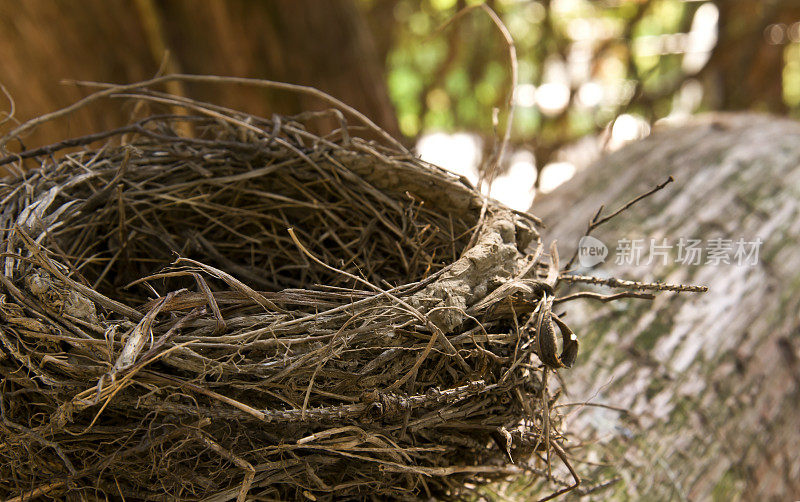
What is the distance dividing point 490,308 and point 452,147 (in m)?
3.02

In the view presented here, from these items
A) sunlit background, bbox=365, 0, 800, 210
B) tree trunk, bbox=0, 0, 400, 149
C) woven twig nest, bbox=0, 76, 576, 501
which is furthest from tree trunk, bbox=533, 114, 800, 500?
sunlit background, bbox=365, 0, 800, 210

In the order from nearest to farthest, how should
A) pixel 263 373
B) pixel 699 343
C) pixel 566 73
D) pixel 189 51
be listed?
pixel 263 373 < pixel 699 343 < pixel 189 51 < pixel 566 73

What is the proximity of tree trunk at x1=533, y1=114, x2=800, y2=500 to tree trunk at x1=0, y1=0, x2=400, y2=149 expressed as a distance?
75 cm

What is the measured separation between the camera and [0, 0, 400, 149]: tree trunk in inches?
65.6

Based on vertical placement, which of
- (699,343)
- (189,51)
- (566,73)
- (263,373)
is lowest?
(699,343)

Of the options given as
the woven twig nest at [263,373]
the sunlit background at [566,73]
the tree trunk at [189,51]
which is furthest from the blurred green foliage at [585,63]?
the woven twig nest at [263,373]

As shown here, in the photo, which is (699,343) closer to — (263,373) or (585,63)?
(263,373)

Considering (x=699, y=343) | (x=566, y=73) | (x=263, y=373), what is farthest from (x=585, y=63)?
(x=263, y=373)

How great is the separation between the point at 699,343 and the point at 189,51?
1689mm

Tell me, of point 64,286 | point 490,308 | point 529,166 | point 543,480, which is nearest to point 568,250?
point 543,480

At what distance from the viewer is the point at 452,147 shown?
3652mm

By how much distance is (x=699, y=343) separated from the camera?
1.27 metres

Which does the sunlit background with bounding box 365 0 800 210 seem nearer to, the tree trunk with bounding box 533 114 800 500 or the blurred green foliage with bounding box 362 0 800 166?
the blurred green foliage with bounding box 362 0 800 166

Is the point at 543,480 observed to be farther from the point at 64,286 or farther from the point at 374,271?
the point at 64,286
